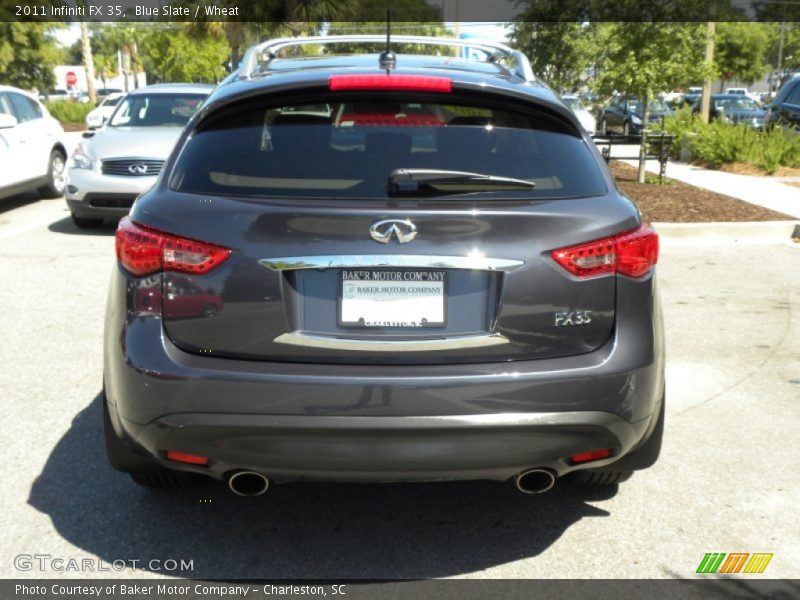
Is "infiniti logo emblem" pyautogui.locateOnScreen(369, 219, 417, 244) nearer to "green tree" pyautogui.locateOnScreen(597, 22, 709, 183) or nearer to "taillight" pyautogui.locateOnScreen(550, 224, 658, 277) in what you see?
"taillight" pyautogui.locateOnScreen(550, 224, 658, 277)

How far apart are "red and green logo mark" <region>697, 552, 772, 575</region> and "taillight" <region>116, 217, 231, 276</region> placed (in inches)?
82.4

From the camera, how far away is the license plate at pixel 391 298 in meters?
2.92

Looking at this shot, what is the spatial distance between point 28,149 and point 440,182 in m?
11.6

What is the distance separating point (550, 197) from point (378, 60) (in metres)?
1.15

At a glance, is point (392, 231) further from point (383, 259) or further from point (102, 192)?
point (102, 192)

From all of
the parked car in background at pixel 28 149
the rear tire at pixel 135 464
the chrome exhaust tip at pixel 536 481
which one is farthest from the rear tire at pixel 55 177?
the chrome exhaust tip at pixel 536 481

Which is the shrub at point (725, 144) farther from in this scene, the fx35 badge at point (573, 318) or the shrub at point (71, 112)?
the shrub at point (71, 112)

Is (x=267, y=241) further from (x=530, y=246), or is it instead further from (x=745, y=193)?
(x=745, y=193)

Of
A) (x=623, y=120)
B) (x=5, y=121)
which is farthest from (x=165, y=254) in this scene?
(x=623, y=120)

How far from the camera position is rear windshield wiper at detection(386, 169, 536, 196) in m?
3.07

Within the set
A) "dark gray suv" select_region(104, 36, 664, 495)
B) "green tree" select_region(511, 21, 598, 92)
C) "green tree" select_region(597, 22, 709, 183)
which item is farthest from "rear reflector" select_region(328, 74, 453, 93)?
"green tree" select_region(511, 21, 598, 92)

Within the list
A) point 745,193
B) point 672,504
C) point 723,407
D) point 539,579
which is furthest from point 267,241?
point 745,193

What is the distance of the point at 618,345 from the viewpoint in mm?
3076

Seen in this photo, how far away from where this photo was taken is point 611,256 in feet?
10.1
